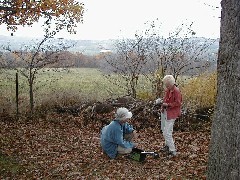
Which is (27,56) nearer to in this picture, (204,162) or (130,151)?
(130,151)

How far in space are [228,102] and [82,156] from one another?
5360 millimetres

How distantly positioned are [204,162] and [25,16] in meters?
9.68

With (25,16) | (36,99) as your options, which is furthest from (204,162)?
(36,99)

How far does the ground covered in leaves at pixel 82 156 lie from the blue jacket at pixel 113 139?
0.73 ft

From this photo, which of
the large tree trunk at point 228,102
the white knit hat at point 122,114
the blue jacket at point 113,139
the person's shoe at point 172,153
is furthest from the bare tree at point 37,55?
the large tree trunk at point 228,102

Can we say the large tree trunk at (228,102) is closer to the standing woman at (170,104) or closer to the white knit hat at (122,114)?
the standing woman at (170,104)

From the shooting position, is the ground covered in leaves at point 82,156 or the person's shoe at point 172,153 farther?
the person's shoe at point 172,153

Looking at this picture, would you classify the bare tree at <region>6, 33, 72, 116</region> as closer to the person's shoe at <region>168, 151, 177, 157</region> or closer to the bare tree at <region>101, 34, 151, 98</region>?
the bare tree at <region>101, 34, 151, 98</region>

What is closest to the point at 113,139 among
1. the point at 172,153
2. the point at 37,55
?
the point at 172,153

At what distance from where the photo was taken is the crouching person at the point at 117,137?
8.54 metres

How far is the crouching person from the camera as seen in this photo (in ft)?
28.0

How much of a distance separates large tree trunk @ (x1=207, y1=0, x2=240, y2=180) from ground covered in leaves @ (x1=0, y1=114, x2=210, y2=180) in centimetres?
221

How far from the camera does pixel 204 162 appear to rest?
8.35 meters

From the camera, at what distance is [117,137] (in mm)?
8547
